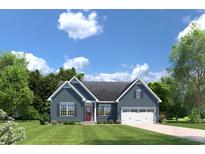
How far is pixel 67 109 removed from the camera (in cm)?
3991

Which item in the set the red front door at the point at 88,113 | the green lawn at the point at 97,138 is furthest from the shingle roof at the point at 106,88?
the green lawn at the point at 97,138

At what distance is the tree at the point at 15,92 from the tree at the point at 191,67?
43.2ft

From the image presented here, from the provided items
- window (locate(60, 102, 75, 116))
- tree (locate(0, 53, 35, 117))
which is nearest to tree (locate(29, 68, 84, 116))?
tree (locate(0, 53, 35, 117))

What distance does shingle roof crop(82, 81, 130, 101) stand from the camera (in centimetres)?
4197

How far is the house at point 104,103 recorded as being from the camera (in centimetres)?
3981

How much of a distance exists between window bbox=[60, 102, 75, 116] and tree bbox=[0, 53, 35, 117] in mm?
2526

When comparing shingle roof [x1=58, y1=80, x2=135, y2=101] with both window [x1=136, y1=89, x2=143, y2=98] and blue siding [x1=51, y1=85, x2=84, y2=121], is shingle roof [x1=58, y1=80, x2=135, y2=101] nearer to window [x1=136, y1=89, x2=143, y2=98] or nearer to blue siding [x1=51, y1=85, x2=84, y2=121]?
window [x1=136, y1=89, x2=143, y2=98]

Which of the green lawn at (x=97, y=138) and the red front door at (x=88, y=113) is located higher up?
the red front door at (x=88, y=113)

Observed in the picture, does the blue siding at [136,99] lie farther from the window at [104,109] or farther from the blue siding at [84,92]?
the blue siding at [84,92]

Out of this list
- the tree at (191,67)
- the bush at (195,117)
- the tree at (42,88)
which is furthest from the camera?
the tree at (191,67)

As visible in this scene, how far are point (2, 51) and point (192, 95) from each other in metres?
19.7

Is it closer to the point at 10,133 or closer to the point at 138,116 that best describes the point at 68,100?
the point at 138,116
